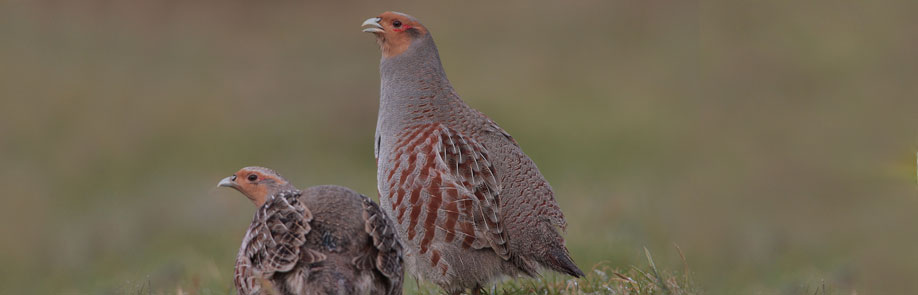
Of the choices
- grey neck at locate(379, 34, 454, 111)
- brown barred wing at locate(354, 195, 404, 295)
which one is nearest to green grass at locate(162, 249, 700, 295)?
brown barred wing at locate(354, 195, 404, 295)

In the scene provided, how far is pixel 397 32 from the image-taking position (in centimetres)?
486

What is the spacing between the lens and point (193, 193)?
9.37 meters

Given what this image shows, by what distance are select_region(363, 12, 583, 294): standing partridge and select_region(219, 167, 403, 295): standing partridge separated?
1.70ft

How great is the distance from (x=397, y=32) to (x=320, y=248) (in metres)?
1.84

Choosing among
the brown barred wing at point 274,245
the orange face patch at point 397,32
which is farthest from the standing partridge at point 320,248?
the orange face patch at point 397,32

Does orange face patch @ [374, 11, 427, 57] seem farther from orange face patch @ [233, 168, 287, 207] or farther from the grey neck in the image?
orange face patch @ [233, 168, 287, 207]

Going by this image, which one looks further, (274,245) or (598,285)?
(598,285)

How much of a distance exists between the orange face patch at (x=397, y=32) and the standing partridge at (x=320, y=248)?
1.37 meters

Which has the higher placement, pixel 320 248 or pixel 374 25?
pixel 374 25

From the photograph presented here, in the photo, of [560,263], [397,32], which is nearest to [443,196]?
[560,263]

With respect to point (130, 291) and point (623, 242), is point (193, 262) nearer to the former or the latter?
point (130, 291)

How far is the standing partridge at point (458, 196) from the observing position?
4176 millimetres

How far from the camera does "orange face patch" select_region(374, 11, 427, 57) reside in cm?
485

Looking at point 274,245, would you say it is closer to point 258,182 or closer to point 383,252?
point 383,252
